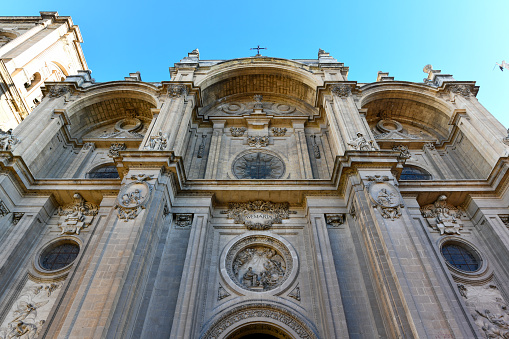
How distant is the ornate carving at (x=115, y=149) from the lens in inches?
692

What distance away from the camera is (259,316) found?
1065cm

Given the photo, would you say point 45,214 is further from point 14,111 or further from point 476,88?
point 476,88

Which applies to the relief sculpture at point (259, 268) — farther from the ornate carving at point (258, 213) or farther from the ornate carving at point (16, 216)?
the ornate carving at point (16, 216)

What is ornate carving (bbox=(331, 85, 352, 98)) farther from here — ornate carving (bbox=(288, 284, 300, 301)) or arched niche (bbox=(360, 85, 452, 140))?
Result: ornate carving (bbox=(288, 284, 300, 301))

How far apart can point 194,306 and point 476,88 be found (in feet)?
60.0

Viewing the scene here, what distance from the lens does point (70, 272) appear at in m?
11.5

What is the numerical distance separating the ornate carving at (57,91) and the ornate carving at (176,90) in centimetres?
586

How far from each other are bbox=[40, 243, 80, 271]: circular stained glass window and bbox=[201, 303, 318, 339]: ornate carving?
6.02 meters

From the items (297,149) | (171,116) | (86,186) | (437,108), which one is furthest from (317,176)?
(86,186)

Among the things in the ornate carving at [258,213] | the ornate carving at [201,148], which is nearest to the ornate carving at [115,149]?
the ornate carving at [201,148]

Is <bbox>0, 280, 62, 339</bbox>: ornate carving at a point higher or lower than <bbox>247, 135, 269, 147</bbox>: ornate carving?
lower

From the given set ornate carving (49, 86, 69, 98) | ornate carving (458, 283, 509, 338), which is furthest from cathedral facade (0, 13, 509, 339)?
ornate carving (49, 86, 69, 98)

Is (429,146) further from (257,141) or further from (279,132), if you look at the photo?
(257,141)

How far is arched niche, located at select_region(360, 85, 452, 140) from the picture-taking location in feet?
62.4
